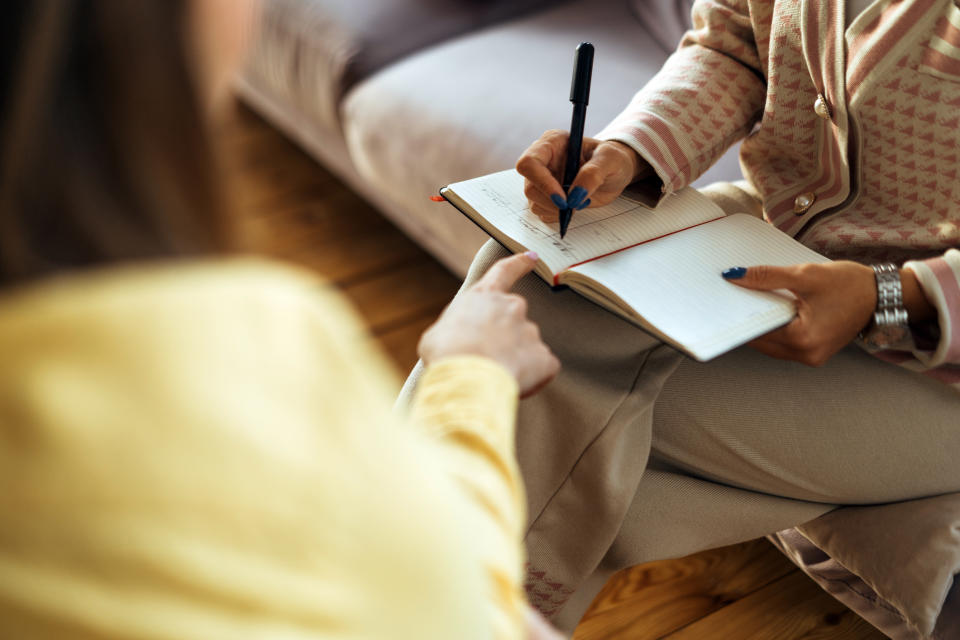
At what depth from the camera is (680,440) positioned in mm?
868

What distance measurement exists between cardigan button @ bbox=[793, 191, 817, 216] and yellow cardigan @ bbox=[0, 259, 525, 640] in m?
0.66

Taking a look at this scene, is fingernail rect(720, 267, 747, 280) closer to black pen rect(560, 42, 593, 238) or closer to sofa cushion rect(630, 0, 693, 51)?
black pen rect(560, 42, 593, 238)

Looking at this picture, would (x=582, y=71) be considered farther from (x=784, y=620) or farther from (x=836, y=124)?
(x=784, y=620)

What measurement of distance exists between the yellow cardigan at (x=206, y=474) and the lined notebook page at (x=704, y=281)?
1.29 ft

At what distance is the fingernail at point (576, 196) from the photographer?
860 mm

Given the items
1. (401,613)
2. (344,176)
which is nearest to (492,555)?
(401,613)

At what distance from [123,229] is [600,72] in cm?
117

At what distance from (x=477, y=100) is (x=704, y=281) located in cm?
71

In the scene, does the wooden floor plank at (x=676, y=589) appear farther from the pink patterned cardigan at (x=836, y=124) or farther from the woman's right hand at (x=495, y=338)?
the woman's right hand at (x=495, y=338)

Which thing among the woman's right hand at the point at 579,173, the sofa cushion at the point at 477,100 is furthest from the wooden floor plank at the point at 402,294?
the woman's right hand at the point at 579,173

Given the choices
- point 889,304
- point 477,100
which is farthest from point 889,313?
point 477,100

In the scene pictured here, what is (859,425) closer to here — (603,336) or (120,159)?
(603,336)

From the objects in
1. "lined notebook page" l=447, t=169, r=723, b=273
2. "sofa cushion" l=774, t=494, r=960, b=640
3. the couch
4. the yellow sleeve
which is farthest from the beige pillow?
the yellow sleeve

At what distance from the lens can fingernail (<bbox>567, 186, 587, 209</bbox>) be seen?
0.86 meters
